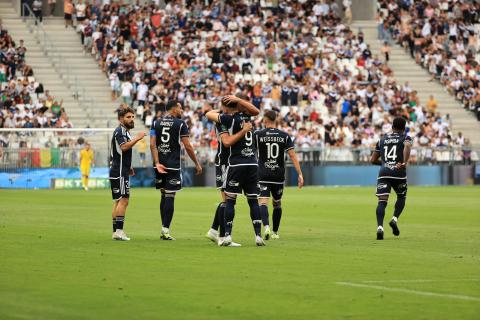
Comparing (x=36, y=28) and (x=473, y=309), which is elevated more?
(x=36, y=28)

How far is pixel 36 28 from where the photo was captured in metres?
57.8

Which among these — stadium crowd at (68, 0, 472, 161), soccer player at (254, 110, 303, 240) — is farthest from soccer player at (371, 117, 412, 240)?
stadium crowd at (68, 0, 472, 161)

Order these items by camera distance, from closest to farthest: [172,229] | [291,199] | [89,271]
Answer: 1. [89,271]
2. [172,229]
3. [291,199]

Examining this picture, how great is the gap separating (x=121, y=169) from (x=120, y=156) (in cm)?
21

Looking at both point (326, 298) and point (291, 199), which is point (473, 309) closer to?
point (326, 298)

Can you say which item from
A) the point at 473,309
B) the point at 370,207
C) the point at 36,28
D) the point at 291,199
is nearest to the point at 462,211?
the point at 370,207

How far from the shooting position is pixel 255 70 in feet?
185

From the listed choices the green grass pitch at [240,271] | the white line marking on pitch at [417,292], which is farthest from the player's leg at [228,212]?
the white line marking on pitch at [417,292]

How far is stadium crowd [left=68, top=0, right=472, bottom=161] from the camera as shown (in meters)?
53.4

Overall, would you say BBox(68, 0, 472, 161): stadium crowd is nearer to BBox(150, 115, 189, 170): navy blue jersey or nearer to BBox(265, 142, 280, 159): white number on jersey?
BBox(265, 142, 280, 159): white number on jersey

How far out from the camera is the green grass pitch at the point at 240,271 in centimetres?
1098

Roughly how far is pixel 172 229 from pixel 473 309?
11642mm

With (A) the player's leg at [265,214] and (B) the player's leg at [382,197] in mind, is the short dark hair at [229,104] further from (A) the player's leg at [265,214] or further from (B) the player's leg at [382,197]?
(B) the player's leg at [382,197]

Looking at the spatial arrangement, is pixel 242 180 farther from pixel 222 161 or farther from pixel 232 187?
pixel 222 161
